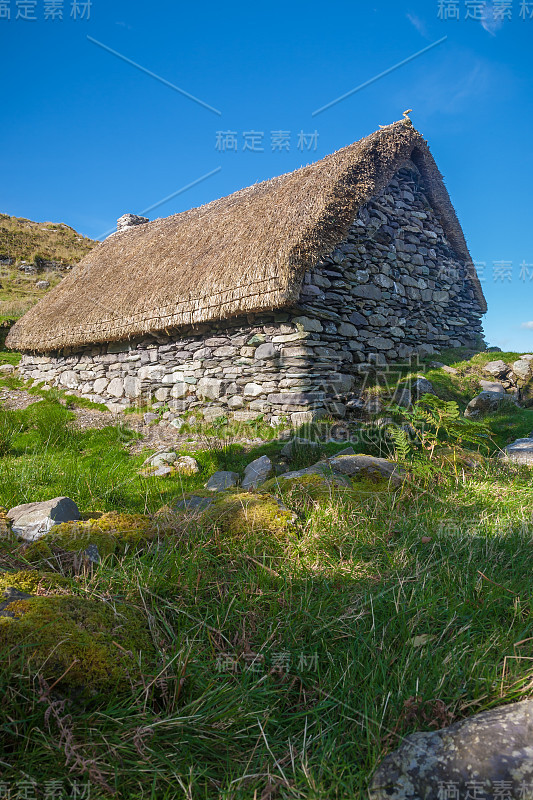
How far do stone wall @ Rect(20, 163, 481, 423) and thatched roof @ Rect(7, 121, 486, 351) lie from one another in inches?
15.1

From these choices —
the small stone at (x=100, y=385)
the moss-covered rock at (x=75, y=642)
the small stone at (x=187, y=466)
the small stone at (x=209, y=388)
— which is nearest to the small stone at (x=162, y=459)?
the small stone at (x=187, y=466)

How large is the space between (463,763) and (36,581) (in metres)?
1.83

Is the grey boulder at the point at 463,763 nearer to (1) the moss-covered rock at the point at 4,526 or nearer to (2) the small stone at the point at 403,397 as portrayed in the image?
(1) the moss-covered rock at the point at 4,526

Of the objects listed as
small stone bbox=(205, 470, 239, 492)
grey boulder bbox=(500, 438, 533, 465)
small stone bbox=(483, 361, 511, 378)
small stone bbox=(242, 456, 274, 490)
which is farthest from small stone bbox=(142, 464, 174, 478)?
small stone bbox=(483, 361, 511, 378)

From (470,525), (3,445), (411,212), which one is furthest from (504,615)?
(411,212)

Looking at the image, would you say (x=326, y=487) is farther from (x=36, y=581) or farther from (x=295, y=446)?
(x=295, y=446)

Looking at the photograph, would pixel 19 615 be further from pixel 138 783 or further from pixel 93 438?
pixel 93 438

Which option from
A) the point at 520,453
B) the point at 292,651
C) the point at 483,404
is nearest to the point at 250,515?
the point at 292,651

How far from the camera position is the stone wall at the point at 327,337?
7.28 metres

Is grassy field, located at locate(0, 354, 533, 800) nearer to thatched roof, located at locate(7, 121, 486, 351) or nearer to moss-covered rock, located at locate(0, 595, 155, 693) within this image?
moss-covered rock, located at locate(0, 595, 155, 693)

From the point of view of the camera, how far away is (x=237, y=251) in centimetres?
800

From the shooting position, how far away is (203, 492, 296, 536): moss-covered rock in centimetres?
278

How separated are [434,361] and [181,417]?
513cm

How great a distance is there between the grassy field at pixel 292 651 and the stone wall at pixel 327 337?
4173mm
